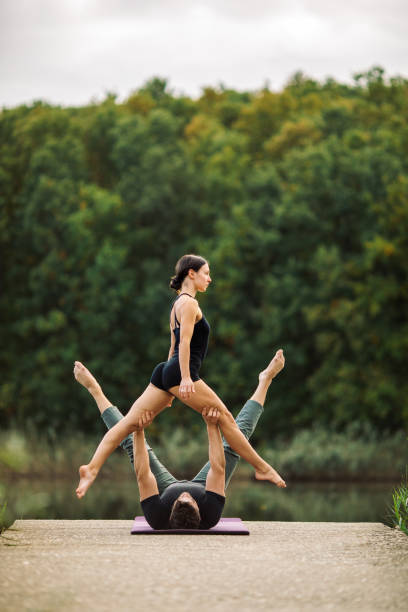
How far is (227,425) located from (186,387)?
51 cm

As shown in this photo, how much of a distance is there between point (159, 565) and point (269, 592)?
1012mm

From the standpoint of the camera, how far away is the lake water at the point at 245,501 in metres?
12.9

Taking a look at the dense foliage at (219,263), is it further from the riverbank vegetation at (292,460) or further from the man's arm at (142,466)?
the man's arm at (142,466)

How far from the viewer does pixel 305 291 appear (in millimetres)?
29906

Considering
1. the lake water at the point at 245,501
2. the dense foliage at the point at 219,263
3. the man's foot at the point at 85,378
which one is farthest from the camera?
the dense foliage at the point at 219,263

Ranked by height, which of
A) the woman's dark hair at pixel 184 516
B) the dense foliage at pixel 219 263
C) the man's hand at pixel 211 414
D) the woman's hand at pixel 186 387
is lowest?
the woman's dark hair at pixel 184 516

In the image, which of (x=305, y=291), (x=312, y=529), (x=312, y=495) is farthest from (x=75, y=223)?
(x=312, y=529)

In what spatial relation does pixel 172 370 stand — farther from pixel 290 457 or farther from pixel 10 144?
pixel 10 144

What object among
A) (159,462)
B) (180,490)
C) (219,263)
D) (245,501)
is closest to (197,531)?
(180,490)

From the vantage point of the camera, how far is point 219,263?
31203mm

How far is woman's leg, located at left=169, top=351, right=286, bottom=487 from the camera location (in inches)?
289

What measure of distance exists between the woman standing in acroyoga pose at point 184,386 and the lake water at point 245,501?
2434mm

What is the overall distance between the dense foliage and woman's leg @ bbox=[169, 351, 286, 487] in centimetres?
1972

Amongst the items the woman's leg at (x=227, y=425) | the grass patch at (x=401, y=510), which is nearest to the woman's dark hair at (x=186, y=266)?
the woman's leg at (x=227, y=425)
